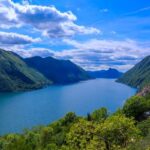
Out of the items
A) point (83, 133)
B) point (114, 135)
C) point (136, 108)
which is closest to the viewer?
point (114, 135)

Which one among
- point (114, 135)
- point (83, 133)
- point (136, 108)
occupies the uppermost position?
point (114, 135)

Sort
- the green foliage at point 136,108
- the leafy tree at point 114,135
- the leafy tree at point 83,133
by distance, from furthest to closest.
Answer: the green foliage at point 136,108 → the leafy tree at point 83,133 → the leafy tree at point 114,135

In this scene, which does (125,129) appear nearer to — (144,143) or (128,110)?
(144,143)

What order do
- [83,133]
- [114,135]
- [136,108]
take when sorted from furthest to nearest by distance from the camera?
[136,108] → [83,133] → [114,135]

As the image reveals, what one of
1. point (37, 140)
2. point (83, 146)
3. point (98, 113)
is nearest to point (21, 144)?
point (83, 146)

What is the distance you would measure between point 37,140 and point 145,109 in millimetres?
35603

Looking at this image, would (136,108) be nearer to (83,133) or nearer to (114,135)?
(83,133)

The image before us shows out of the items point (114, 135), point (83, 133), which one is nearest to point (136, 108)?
point (83, 133)

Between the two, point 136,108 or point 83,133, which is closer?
point 83,133

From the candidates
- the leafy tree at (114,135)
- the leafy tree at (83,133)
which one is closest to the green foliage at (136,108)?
the leafy tree at (83,133)

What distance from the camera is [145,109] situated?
390 feet

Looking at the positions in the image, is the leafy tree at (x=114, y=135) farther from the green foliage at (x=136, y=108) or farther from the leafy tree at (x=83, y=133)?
the green foliage at (x=136, y=108)

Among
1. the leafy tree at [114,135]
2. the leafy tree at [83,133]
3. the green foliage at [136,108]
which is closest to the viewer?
the leafy tree at [114,135]

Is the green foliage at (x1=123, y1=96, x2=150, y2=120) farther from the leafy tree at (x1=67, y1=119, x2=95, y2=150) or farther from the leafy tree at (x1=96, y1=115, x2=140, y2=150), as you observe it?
the leafy tree at (x1=96, y1=115, x2=140, y2=150)
